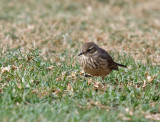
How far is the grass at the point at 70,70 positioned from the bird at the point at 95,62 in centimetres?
19

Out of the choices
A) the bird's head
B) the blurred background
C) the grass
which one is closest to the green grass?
the grass

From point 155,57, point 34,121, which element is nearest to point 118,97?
point 34,121

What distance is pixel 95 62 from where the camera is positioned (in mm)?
7125

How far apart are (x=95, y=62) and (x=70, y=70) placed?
0.63m

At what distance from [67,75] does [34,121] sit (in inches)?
95.8

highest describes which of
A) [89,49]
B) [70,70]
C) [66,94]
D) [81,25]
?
[81,25]

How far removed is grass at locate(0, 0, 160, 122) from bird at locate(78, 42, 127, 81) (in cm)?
19

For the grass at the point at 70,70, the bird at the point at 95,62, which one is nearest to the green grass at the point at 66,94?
the grass at the point at 70,70

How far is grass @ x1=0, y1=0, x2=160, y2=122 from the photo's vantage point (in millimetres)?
5551

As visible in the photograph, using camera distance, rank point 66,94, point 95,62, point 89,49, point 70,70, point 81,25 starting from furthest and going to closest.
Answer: point 81,25 < point 70,70 < point 89,49 < point 95,62 < point 66,94

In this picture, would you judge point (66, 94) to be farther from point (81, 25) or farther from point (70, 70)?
point (81, 25)

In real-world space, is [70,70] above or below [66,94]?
above

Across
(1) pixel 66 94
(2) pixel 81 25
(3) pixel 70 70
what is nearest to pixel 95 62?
(3) pixel 70 70

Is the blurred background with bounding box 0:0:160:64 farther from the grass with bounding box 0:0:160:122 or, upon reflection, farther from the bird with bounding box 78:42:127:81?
the bird with bounding box 78:42:127:81
